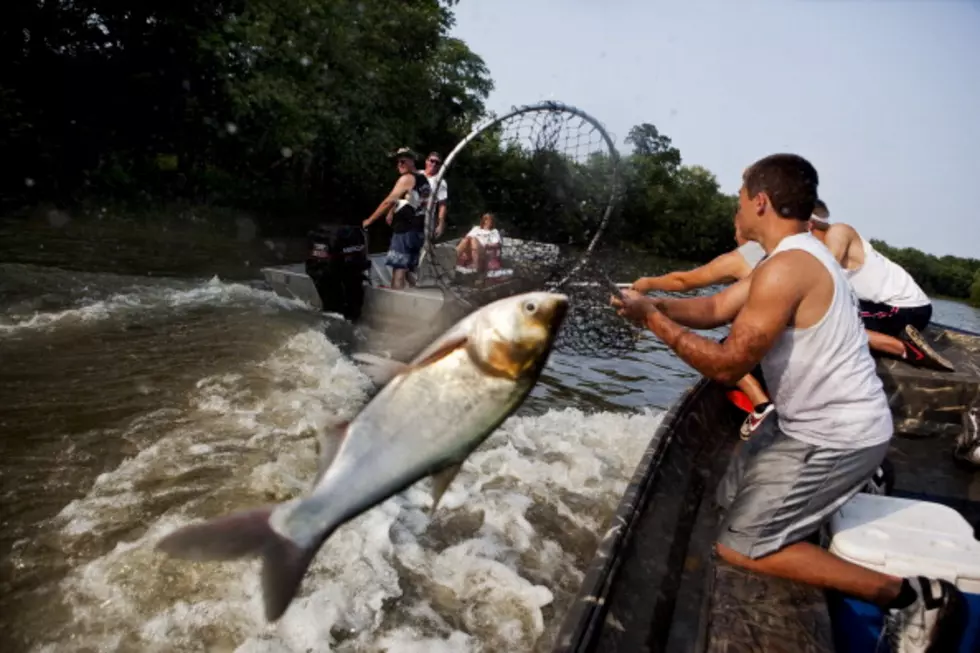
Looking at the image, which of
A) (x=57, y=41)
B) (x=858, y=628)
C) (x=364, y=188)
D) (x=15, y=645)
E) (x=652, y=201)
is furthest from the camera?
(x=652, y=201)

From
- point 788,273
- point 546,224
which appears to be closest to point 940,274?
point 546,224

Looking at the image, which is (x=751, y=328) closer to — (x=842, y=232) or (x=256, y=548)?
(x=256, y=548)

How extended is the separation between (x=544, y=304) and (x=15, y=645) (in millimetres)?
4291

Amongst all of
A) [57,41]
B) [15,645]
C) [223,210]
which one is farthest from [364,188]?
[15,645]

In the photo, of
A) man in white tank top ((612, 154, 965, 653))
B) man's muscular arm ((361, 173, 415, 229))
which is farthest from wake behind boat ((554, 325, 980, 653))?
man's muscular arm ((361, 173, 415, 229))

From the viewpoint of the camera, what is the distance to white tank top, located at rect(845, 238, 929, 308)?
289 inches

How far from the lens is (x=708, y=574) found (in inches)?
147

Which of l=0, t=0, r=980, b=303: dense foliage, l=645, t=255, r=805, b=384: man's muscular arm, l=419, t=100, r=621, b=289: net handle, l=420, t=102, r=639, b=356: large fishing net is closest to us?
l=645, t=255, r=805, b=384: man's muscular arm

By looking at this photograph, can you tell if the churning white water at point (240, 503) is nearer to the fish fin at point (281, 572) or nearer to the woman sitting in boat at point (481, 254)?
the fish fin at point (281, 572)

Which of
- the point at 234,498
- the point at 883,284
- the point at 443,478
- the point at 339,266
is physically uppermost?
the point at 883,284

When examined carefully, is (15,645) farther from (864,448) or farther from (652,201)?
(652,201)

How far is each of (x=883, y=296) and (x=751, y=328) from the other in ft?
17.4

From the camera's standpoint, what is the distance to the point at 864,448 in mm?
3572

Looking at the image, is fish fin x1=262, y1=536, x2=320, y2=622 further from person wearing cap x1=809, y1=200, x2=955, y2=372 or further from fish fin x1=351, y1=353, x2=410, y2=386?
person wearing cap x1=809, y1=200, x2=955, y2=372
